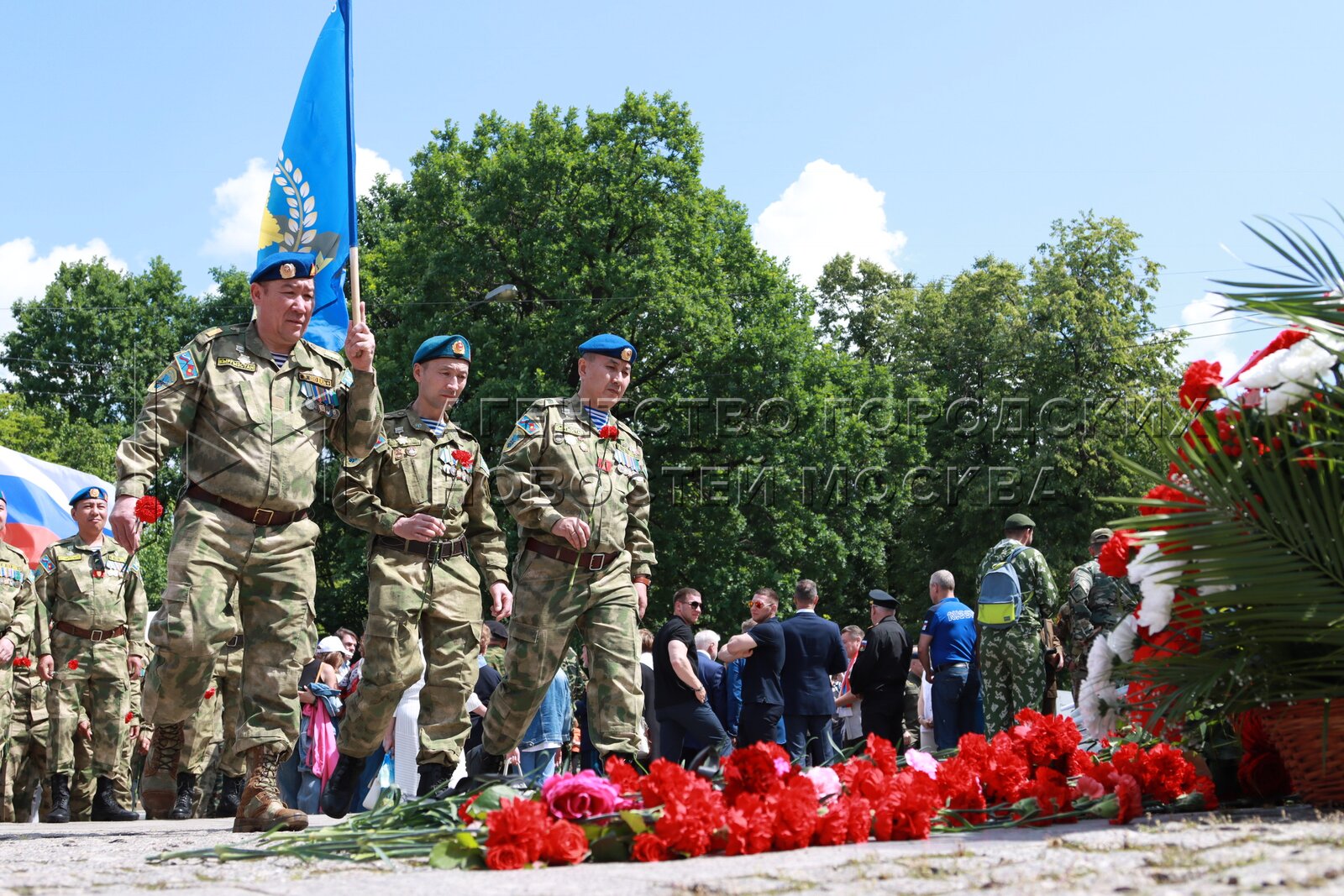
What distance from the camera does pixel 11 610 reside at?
10.9 meters

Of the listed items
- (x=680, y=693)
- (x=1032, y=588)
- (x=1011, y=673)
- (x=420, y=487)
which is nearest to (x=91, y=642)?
(x=680, y=693)

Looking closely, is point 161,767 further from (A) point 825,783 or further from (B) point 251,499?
(A) point 825,783

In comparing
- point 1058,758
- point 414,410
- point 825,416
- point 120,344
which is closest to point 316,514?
point 825,416

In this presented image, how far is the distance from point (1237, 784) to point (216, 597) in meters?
4.20

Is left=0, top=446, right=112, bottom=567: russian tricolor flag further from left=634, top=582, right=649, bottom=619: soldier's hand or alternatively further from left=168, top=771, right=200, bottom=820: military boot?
left=634, top=582, right=649, bottom=619: soldier's hand

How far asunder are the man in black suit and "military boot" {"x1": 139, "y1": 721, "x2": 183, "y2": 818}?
581 centimetres

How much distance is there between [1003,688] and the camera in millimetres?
10531

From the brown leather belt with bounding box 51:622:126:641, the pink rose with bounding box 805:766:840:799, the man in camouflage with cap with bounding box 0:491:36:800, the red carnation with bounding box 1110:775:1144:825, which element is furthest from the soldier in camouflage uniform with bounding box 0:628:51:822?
the red carnation with bounding box 1110:775:1144:825

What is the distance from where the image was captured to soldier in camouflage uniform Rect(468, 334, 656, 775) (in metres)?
6.79

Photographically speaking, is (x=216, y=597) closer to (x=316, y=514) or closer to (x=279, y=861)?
(x=279, y=861)

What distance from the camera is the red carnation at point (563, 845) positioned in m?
4.00

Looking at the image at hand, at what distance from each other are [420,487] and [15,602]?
5.26m

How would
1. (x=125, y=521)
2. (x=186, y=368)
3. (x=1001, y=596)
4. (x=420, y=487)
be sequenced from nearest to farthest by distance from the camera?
1. (x=125, y=521)
2. (x=186, y=368)
3. (x=420, y=487)
4. (x=1001, y=596)

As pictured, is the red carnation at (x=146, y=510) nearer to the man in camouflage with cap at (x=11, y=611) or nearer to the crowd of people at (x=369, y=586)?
the crowd of people at (x=369, y=586)
